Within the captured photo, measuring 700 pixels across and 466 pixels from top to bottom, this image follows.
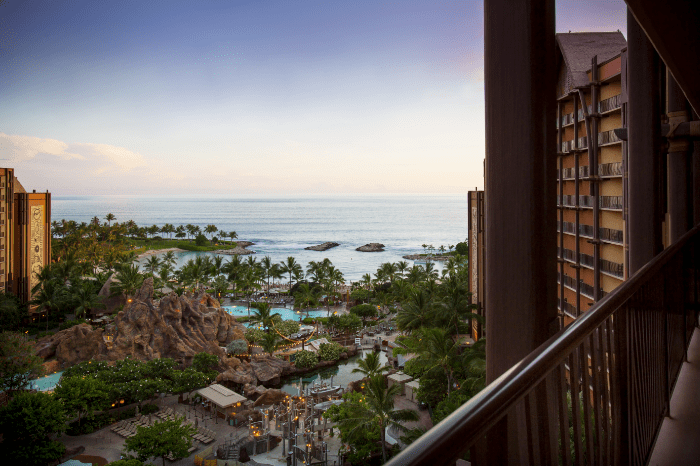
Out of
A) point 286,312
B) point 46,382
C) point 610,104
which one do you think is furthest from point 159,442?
point 286,312

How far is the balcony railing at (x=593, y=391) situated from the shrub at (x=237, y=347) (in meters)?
22.2

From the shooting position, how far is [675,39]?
208cm

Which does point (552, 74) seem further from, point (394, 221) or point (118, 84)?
point (394, 221)

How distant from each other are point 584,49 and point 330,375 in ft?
59.3

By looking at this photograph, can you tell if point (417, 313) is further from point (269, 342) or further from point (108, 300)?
point (108, 300)

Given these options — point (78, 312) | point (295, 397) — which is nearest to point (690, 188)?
point (295, 397)

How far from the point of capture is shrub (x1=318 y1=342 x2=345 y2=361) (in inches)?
922

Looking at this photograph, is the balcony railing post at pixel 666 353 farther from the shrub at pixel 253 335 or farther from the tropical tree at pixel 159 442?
the shrub at pixel 253 335

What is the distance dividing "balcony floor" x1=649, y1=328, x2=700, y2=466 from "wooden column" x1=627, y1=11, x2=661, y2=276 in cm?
90

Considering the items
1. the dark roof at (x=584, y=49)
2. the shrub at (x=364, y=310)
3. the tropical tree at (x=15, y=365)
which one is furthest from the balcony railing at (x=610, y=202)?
the tropical tree at (x=15, y=365)

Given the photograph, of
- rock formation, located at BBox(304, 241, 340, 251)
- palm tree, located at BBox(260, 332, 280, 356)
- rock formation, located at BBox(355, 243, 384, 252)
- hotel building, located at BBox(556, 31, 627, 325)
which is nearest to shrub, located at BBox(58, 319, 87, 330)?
palm tree, located at BBox(260, 332, 280, 356)

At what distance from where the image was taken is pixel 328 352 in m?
23.4

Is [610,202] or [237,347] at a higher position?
[610,202]

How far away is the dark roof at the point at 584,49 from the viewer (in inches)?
601
